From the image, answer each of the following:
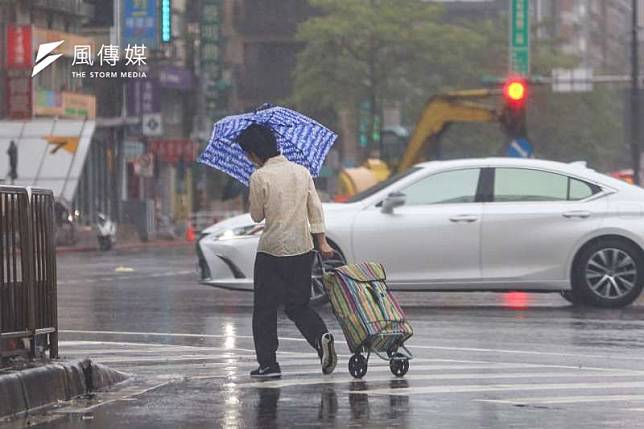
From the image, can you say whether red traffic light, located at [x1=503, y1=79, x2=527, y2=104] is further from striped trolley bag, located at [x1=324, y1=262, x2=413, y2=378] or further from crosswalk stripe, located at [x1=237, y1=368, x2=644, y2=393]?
striped trolley bag, located at [x1=324, y1=262, x2=413, y2=378]

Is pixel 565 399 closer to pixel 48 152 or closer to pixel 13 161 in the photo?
pixel 13 161

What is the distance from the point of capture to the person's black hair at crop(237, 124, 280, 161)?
11680 mm

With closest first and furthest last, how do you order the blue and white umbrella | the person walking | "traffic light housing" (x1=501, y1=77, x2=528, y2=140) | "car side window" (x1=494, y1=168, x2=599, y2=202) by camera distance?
the person walking → the blue and white umbrella → "car side window" (x1=494, y1=168, x2=599, y2=202) → "traffic light housing" (x1=501, y1=77, x2=528, y2=140)

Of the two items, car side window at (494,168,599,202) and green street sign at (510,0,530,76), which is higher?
green street sign at (510,0,530,76)

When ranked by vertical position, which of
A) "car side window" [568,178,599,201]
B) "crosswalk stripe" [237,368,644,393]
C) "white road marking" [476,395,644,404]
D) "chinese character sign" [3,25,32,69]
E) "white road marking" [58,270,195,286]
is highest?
"chinese character sign" [3,25,32,69]

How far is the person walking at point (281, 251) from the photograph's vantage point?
11523 millimetres

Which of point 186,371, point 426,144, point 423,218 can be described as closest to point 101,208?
point 426,144

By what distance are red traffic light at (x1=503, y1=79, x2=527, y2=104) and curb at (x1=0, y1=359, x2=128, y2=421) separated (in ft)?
78.2

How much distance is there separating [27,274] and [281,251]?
1.71 meters

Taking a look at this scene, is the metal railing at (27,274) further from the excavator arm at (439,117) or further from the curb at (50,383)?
the excavator arm at (439,117)

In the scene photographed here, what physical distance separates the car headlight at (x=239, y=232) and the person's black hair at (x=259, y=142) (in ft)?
22.2

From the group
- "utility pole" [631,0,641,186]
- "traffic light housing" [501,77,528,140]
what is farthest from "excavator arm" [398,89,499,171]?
"utility pole" [631,0,641,186]

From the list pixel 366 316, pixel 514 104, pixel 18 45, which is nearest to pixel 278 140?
pixel 366 316

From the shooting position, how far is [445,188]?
61.2 feet
